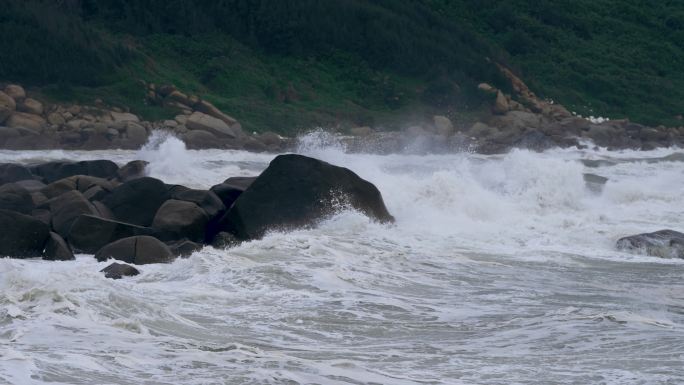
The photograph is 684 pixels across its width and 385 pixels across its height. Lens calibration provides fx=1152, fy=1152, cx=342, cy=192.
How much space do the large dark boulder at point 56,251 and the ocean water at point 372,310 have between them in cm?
17

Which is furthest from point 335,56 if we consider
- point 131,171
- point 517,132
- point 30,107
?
point 131,171

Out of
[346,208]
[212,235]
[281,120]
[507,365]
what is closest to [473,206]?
[346,208]

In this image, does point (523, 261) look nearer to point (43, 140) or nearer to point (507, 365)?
point (507, 365)

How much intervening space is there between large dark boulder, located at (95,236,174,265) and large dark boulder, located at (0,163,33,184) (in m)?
6.64

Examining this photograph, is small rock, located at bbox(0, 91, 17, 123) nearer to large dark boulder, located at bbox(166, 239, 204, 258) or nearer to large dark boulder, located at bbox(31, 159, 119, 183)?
large dark boulder, located at bbox(31, 159, 119, 183)

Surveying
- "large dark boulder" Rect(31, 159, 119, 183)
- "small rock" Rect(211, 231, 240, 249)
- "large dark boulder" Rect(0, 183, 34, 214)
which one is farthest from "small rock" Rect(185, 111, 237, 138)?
"small rock" Rect(211, 231, 240, 249)

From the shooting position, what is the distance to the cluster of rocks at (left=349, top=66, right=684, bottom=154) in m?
34.3

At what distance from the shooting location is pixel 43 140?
2820 cm

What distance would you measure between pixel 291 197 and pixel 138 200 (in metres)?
2.12

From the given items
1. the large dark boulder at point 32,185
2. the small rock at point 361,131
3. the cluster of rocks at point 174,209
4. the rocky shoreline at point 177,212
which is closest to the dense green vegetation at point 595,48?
the small rock at point 361,131

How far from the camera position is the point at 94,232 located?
13836 millimetres

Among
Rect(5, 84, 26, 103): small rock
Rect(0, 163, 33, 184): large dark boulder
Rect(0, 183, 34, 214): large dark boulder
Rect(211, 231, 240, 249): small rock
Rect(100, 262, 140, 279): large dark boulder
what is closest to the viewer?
Rect(100, 262, 140, 279): large dark boulder

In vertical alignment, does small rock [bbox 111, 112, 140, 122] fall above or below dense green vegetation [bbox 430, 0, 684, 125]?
below

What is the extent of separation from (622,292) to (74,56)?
81.7 feet
